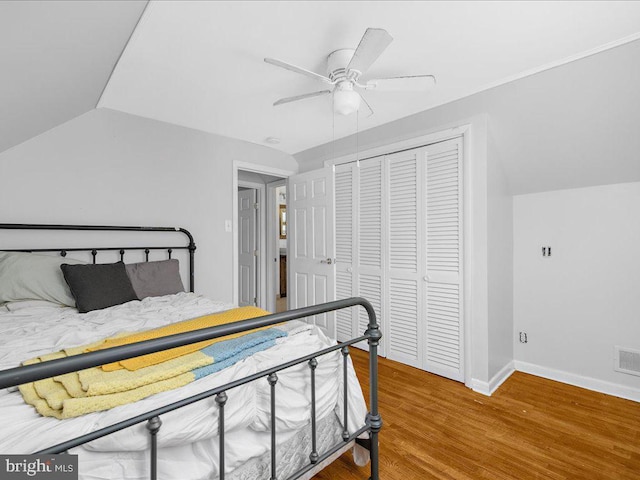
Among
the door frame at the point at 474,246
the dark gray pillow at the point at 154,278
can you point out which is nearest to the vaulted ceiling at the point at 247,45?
the door frame at the point at 474,246

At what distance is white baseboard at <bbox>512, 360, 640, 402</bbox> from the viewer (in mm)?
2287

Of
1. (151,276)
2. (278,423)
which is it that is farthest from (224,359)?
→ (151,276)

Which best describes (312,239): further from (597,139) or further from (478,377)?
(597,139)

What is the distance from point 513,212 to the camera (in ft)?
9.41

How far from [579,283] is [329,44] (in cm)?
266

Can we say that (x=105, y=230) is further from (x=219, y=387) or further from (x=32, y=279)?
(x=219, y=387)

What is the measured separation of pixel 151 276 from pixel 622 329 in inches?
144

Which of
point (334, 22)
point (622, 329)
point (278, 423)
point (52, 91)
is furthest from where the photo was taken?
point (622, 329)

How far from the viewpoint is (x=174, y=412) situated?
0.95m

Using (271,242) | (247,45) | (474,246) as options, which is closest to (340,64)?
(247,45)

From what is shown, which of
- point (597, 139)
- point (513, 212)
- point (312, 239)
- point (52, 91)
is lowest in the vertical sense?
point (312, 239)

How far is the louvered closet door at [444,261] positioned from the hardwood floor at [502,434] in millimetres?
217

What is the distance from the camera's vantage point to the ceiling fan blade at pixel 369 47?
132cm

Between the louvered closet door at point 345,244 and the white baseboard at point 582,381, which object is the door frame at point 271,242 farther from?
the white baseboard at point 582,381
